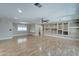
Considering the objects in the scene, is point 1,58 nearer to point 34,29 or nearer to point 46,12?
point 46,12

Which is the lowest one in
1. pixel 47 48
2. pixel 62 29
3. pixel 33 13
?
pixel 47 48

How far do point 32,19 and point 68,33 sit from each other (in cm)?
116

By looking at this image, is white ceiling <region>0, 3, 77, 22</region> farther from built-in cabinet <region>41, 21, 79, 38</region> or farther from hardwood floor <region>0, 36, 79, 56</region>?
hardwood floor <region>0, 36, 79, 56</region>

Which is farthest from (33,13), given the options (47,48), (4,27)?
(47,48)

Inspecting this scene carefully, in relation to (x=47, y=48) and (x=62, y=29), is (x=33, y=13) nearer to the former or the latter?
(x=62, y=29)

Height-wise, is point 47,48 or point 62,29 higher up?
point 62,29

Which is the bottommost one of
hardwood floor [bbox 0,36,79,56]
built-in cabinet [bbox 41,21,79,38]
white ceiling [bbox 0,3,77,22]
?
hardwood floor [bbox 0,36,79,56]

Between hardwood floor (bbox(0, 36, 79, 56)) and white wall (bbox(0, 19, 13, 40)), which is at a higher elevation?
white wall (bbox(0, 19, 13, 40))

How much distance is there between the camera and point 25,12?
10.1ft

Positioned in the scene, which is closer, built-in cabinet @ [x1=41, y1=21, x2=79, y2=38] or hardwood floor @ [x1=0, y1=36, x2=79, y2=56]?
hardwood floor @ [x1=0, y1=36, x2=79, y2=56]

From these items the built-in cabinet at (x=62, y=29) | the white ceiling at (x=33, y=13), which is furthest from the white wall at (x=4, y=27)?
the built-in cabinet at (x=62, y=29)

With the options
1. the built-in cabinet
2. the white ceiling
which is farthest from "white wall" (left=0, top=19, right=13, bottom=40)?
the built-in cabinet

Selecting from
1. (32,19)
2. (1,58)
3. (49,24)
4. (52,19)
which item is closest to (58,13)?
(52,19)

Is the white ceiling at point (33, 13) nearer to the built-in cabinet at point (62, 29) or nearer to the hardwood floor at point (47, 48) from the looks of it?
the built-in cabinet at point (62, 29)
